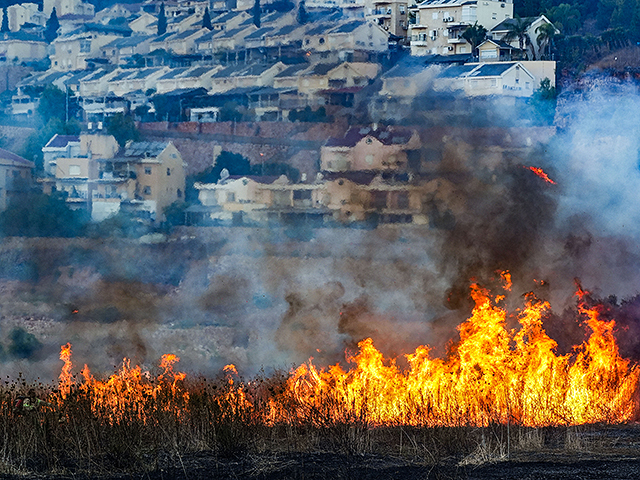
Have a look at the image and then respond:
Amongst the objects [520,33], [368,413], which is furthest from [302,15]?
[368,413]

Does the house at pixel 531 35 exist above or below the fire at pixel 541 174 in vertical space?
above

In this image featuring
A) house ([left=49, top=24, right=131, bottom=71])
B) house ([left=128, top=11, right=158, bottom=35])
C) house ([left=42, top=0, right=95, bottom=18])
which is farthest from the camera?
house ([left=42, top=0, right=95, bottom=18])

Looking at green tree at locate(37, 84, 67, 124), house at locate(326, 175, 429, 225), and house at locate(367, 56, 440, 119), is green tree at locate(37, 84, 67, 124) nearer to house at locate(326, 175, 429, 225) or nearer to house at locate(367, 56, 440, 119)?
house at locate(367, 56, 440, 119)

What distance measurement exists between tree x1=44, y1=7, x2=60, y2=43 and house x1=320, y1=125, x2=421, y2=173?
Result: 4368 cm

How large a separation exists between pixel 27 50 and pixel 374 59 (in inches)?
1310

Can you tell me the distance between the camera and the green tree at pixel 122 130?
56.4 meters

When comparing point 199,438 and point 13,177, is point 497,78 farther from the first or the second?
point 199,438

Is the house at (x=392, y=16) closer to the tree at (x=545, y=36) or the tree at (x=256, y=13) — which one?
the tree at (x=256, y=13)

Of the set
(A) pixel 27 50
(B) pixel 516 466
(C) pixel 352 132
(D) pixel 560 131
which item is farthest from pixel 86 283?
(A) pixel 27 50

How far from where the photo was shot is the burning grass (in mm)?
15227

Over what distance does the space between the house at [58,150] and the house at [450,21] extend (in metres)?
19.7

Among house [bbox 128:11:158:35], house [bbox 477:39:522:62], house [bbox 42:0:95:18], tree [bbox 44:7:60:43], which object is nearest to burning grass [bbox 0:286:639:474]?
house [bbox 477:39:522:62]

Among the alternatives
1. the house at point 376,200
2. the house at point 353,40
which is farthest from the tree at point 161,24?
the house at point 376,200

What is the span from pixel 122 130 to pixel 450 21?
62.9 feet
